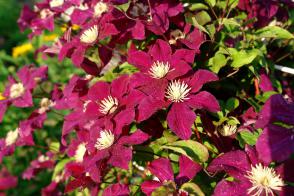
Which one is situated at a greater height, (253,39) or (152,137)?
(253,39)

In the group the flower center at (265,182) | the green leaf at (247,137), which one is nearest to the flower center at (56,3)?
the green leaf at (247,137)

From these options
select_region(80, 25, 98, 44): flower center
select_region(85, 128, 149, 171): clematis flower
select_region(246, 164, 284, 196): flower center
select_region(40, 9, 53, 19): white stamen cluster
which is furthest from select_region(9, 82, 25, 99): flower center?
select_region(246, 164, 284, 196): flower center

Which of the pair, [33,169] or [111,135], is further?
[33,169]

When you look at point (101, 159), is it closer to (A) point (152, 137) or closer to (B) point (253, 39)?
(A) point (152, 137)

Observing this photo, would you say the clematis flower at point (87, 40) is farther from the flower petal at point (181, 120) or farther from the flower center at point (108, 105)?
the flower petal at point (181, 120)

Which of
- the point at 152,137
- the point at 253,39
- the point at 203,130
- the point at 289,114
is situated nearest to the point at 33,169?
the point at 152,137

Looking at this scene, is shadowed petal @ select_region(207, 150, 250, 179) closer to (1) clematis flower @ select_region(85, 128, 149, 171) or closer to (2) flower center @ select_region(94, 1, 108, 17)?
(1) clematis flower @ select_region(85, 128, 149, 171)
